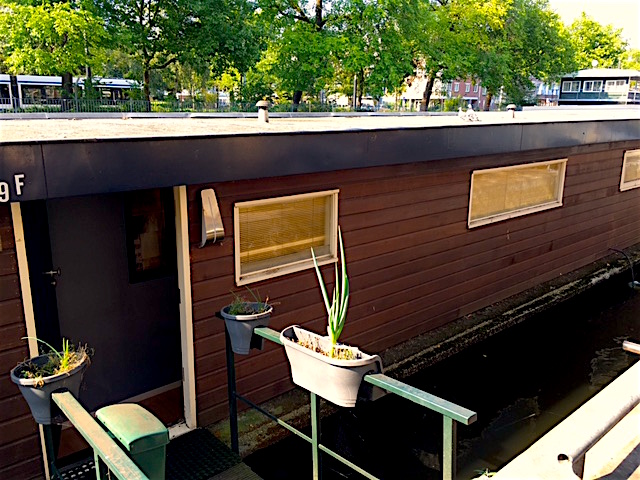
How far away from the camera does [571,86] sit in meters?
48.3

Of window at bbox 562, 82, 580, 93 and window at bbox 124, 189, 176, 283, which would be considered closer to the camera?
window at bbox 124, 189, 176, 283

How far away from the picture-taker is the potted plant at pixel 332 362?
224 centimetres

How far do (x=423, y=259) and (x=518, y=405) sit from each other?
1.58m

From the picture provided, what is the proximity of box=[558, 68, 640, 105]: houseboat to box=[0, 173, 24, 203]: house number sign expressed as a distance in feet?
164

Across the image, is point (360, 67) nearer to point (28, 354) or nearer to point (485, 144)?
point (485, 144)

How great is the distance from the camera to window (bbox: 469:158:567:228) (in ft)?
19.4

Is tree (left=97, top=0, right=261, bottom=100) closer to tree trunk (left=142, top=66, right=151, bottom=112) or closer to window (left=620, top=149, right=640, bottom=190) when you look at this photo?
tree trunk (left=142, top=66, right=151, bottom=112)

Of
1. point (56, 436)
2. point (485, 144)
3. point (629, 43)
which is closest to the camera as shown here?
point (56, 436)

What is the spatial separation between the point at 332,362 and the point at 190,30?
64.7ft

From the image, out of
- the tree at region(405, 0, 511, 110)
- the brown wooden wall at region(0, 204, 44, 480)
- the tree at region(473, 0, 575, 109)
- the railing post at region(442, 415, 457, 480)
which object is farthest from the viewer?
the tree at region(473, 0, 575, 109)

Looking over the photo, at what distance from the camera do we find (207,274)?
3.76m

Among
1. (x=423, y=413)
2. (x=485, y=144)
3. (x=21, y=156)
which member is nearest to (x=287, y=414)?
(x=423, y=413)

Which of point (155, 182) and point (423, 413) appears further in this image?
point (423, 413)

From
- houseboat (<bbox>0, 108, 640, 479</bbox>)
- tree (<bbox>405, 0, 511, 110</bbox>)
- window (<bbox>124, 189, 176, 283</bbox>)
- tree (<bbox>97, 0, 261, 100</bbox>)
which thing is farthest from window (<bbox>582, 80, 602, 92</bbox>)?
window (<bbox>124, 189, 176, 283</bbox>)
